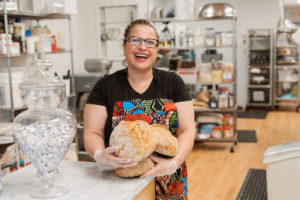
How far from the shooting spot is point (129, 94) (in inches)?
76.7

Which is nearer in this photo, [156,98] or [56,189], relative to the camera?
[56,189]

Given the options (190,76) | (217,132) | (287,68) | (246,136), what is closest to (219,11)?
(190,76)

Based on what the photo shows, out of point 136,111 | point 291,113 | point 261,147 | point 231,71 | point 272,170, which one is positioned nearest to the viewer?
point 136,111

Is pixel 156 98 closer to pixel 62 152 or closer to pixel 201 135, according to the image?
pixel 62 152

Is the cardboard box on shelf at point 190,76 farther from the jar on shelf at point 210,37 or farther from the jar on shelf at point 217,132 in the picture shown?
the jar on shelf at point 217,132

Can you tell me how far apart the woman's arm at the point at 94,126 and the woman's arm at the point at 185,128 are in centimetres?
37

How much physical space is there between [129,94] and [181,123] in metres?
0.30

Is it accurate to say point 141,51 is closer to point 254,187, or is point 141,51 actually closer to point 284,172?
point 284,172

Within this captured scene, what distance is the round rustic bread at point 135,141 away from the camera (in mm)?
1423

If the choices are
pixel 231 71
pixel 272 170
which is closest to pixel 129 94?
pixel 272 170

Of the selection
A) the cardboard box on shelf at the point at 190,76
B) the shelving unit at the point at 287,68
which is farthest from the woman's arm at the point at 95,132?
the shelving unit at the point at 287,68

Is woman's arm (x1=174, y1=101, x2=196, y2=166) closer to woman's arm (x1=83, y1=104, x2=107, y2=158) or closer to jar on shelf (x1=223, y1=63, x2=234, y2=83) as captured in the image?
woman's arm (x1=83, y1=104, x2=107, y2=158)

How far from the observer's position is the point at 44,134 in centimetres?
131

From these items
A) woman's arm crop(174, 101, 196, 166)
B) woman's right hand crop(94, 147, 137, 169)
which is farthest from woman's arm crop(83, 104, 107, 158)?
woman's arm crop(174, 101, 196, 166)
